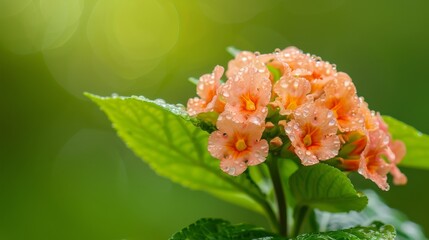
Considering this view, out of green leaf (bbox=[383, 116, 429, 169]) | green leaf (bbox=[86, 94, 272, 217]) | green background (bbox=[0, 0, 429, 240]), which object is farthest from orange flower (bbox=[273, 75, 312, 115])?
green background (bbox=[0, 0, 429, 240])

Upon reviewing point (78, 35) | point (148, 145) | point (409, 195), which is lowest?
point (148, 145)

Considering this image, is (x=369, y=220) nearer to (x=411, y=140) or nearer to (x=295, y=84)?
(x=411, y=140)

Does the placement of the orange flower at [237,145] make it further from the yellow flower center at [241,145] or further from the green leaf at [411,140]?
the green leaf at [411,140]

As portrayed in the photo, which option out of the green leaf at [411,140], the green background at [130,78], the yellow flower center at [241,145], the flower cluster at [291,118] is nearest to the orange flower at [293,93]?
the flower cluster at [291,118]

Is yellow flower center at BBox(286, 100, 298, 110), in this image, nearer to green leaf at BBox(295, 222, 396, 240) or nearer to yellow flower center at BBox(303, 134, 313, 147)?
yellow flower center at BBox(303, 134, 313, 147)

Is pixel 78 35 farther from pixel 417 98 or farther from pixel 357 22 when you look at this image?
pixel 417 98

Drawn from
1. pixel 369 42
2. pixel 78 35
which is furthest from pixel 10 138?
pixel 369 42
